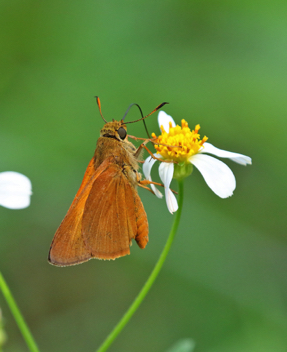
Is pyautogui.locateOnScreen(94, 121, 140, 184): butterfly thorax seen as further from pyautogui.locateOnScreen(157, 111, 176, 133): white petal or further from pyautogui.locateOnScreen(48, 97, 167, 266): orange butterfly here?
pyautogui.locateOnScreen(157, 111, 176, 133): white petal

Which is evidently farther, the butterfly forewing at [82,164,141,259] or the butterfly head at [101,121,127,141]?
the butterfly head at [101,121,127,141]

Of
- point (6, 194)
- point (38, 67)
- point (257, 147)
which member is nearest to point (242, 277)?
point (257, 147)

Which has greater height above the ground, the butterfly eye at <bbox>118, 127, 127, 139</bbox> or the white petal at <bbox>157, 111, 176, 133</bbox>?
the white petal at <bbox>157, 111, 176, 133</bbox>

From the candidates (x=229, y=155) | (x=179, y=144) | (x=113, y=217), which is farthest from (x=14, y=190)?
(x=229, y=155)

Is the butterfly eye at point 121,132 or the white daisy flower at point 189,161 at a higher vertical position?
the butterfly eye at point 121,132

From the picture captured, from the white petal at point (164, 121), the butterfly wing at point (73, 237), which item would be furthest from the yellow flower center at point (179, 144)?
the butterfly wing at point (73, 237)

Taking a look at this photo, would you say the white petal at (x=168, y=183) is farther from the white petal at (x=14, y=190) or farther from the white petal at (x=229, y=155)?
the white petal at (x=14, y=190)

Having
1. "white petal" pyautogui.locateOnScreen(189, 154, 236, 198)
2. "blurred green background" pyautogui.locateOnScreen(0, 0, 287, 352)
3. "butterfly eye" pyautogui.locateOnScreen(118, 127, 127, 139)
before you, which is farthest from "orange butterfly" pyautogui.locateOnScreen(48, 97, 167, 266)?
"blurred green background" pyautogui.locateOnScreen(0, 0, 287, 352)

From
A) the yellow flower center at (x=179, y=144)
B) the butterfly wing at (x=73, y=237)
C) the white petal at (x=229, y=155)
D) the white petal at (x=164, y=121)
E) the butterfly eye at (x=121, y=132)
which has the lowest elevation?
the butterfly wing at (x=73, y=237)
